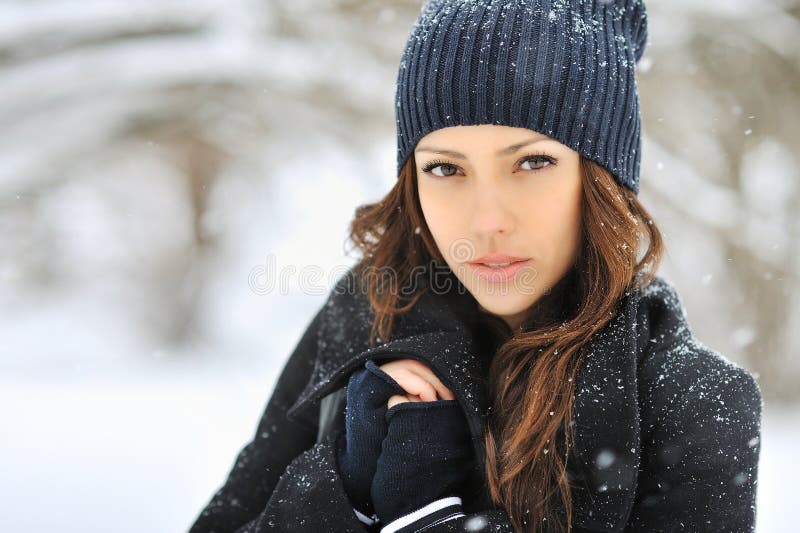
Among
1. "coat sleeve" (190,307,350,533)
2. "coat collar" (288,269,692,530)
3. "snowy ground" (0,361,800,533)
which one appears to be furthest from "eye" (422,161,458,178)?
"snowy ground" (0,361,800,533)

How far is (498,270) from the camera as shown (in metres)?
1.36

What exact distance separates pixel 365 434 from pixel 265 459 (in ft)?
1.61

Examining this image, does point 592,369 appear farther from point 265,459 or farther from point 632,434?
point 265,459

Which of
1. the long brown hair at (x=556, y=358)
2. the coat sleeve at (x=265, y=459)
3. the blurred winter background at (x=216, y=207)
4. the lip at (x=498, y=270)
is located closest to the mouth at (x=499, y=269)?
the lip at (x=498, y=270)

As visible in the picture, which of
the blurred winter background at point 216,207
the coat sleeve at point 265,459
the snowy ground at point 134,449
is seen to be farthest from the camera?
the blurred winter background at point 216,207

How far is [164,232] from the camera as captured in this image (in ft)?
18.4

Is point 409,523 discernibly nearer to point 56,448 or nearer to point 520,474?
point 520,474

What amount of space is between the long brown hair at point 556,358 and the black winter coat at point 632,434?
0.11 ft

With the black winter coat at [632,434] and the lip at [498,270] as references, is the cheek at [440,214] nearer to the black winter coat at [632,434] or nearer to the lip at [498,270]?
the lip at [498,270]

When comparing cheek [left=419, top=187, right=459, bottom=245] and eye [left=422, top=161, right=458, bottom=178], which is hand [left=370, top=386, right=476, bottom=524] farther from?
eye [left=422, top=161, right=458, bottom=178]

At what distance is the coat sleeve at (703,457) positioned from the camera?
1.20 meters

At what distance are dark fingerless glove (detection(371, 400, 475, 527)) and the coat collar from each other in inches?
2.1

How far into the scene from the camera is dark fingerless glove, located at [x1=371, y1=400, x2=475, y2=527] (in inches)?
50.3

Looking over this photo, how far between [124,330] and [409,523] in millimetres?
4981
